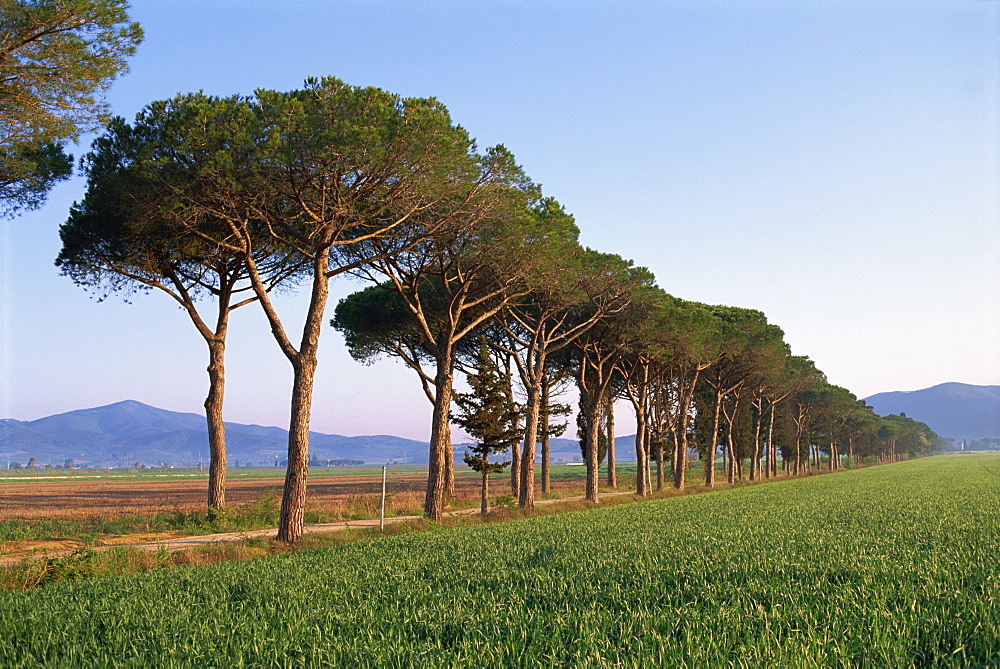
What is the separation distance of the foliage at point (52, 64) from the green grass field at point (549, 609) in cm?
970

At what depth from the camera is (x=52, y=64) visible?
13602mm

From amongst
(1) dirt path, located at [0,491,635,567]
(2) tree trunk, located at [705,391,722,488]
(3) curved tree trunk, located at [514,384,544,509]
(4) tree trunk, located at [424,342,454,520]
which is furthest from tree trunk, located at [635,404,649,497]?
(1) dirt path, located at [0,491,635,567]

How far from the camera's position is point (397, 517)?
88.3 feet

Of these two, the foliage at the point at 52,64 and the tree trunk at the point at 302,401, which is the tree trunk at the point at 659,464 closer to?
the tree trunk at the point at 302,401

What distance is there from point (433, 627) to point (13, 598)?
6568 mm

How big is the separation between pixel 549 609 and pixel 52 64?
13937 mm

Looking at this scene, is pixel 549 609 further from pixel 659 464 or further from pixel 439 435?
pixel 659 464

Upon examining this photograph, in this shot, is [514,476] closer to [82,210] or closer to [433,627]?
[82,210]

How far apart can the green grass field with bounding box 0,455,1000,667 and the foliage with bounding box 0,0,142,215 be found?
382 inches

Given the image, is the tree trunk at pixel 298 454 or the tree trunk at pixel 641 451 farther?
the tree trunk at pixel 641 451

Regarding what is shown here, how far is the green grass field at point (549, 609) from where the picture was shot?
19.3ft

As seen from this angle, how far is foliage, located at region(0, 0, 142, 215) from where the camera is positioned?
12.8m

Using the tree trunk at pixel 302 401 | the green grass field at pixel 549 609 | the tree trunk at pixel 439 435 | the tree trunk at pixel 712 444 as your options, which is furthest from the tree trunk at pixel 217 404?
the tree trunk at pixel 712 444

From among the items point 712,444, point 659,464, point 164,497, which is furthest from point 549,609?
point 164,497
